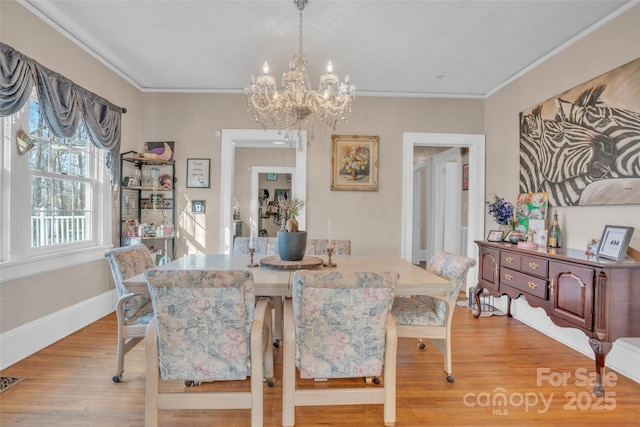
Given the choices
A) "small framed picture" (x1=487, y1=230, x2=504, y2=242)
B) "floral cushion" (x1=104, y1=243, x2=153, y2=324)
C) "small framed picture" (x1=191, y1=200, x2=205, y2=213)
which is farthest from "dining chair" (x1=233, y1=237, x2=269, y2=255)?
"small framed picture" (x1=487, y1=230, x2=504, y2=242)

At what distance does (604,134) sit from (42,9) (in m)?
4.59

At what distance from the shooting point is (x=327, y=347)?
1.74 meters

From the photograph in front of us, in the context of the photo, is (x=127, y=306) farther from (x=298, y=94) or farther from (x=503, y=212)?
(x=503, y=212)

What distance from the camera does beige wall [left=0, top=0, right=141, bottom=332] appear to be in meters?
2.50

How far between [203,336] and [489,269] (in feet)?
9.79

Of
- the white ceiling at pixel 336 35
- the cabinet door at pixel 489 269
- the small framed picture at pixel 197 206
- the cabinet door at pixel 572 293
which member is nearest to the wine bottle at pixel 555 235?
the cabinet door at pixel 489 269

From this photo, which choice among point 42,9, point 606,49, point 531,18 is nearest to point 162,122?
point 42,9

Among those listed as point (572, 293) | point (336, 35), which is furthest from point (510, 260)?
point (336, 35)

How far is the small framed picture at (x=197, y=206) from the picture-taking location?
14.6ft

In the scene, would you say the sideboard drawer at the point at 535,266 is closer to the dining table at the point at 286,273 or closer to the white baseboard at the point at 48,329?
the dining table at the point at 286,273

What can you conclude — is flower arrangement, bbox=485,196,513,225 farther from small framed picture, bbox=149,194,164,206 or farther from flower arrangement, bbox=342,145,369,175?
small framed picture, bbox=149,194,164,206

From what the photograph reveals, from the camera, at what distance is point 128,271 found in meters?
2.35

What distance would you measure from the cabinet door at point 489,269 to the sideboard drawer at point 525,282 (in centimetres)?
9

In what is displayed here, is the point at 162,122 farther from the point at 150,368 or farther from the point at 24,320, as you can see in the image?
the point at 150,368
